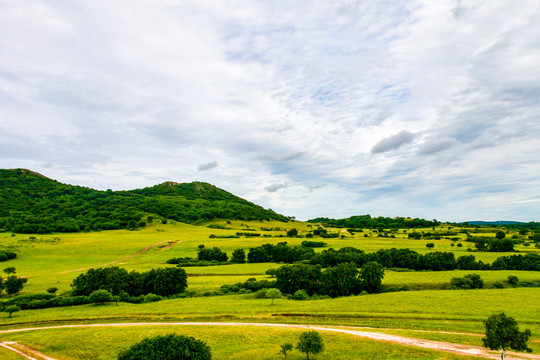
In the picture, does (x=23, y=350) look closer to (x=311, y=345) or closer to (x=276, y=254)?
(x=311, y=345)

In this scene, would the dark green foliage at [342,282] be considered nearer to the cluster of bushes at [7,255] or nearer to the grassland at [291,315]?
the grassland at [291,315]

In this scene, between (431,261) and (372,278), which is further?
(431,261)

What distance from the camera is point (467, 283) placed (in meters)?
74.2

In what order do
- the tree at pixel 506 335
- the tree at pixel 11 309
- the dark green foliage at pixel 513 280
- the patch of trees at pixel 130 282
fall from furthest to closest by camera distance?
the dark green foliage at pixel 513 280 → the patch of trees at pixel 130 282 → the tree at pixel 11 309 → the tree at pixel 506 335

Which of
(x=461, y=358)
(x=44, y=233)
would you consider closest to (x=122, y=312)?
(x=461, y=358)

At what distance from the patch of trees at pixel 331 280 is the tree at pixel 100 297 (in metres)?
41.0

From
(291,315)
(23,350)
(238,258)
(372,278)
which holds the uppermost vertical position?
(372,278)

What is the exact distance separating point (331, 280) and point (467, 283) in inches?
1355

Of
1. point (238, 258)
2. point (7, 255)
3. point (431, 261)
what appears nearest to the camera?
point (431, 261)

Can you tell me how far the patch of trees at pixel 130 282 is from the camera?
74750mm

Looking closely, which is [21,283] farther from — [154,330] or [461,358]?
[461,358]

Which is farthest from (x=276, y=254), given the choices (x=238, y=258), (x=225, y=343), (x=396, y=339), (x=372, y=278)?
(x=396, y=339)

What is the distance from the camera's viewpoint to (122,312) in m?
57.4

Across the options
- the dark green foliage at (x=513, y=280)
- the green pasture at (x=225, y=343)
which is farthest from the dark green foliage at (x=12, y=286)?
the dark green foliage at (x=513, y=280)
